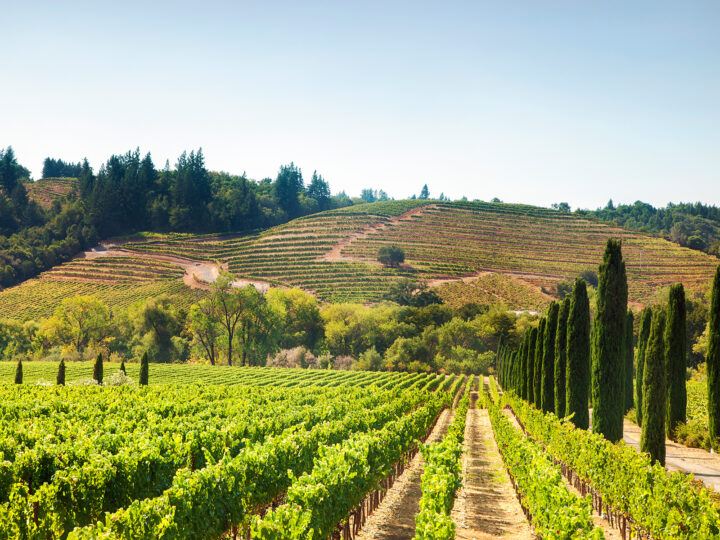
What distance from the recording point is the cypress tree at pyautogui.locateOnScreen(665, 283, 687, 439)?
857 inches

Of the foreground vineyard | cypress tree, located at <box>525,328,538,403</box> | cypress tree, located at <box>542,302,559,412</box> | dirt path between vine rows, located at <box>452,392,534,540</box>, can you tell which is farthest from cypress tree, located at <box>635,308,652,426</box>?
the foreground vineyard

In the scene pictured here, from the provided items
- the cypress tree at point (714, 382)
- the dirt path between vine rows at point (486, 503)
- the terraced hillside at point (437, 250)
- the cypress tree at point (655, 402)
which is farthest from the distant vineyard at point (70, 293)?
the cypress tree at point (714, 382)

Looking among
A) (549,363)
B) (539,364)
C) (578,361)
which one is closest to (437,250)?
(539,364)

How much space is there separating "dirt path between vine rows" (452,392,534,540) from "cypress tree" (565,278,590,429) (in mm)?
3636

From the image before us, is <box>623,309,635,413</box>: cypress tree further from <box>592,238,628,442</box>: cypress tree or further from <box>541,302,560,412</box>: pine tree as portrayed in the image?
<box>592,238,628,442</box>: cypress tree

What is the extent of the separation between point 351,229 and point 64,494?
128710 millimetres

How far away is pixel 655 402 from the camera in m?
17.2

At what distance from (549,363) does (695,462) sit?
1059 cm

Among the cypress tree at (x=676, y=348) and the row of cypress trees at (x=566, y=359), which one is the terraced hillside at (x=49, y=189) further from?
the cypress tree at (x=676, y=348)

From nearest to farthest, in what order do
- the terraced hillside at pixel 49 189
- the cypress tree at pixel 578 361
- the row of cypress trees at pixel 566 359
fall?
the cypress tree at pixel 578 361
the row of cypress trees at pixel 566 359
the terraced hillside at pixel 49 189

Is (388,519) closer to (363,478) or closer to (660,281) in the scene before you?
(363,478)

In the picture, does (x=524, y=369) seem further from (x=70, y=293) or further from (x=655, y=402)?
(x=70, y=293)

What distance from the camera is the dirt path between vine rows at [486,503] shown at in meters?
11.6

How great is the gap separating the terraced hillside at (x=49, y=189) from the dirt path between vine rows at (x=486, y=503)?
145891 millimetres
